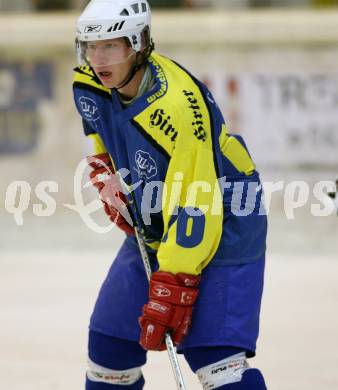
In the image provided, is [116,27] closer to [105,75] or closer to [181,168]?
[105,75]

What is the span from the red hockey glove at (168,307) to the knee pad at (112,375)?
11.8 inches

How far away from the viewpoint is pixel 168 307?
8.92 feet

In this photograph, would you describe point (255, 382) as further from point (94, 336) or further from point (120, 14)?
point (120, 14)

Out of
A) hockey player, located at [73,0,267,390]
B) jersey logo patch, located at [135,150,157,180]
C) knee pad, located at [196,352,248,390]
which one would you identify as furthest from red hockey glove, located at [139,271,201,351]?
jersey logo patch, located at [135,150,157,180]

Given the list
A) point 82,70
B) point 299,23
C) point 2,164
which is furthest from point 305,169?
point 82,70

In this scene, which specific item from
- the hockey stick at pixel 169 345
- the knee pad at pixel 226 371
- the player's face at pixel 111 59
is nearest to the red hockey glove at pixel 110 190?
the hockey stick at pixel 169 345

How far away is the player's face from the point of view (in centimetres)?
276

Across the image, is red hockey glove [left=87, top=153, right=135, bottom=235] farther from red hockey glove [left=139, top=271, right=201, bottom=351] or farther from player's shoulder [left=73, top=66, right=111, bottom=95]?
red hockey glove [left=139, top=271, right=201, bottom=351]

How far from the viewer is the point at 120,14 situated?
2.80 m

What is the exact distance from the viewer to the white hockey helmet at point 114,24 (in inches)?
108

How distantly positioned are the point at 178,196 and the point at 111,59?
1.23 feet

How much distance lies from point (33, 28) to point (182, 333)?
183 inches

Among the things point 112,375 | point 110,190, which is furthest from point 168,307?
point 110,190

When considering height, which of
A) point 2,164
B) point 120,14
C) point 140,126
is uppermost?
point 120,14
